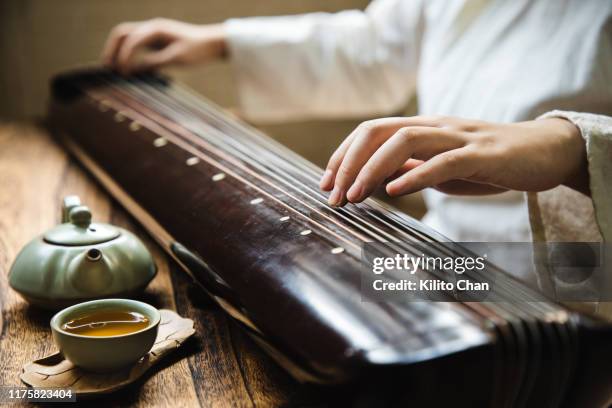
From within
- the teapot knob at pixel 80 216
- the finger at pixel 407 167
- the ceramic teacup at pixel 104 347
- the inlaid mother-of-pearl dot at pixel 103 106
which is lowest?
the inlaid mother-of-pearl dot at pixel 103 106

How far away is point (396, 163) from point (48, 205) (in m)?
0.98

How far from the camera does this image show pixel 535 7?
1.68 m

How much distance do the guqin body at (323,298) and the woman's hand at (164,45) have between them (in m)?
0.80

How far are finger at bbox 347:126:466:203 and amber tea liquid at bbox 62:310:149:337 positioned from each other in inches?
14.3

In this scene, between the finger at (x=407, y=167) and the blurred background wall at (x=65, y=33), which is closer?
the finger at (x=407, y=167)

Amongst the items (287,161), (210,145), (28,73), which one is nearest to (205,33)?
(210,145)

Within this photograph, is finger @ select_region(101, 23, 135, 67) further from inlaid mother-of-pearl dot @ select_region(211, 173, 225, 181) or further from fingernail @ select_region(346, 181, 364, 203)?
fingernail @ select_region(346, 181, 364, 203)

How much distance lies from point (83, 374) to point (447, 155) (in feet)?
1.92

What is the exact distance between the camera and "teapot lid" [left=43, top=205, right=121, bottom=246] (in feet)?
3.34

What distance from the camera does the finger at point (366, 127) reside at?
1.04 m

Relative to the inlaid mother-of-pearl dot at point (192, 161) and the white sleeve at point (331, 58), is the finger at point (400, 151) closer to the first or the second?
the inlaid mother-of-pearl dot at point (192, 161)

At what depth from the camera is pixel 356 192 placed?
1.02m

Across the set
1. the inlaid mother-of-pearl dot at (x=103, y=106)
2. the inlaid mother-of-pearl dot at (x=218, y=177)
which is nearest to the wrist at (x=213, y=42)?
the inlaid mother-of-pearl dot at (x=103, y=106)

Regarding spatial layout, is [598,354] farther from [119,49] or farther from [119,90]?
[119,49]
